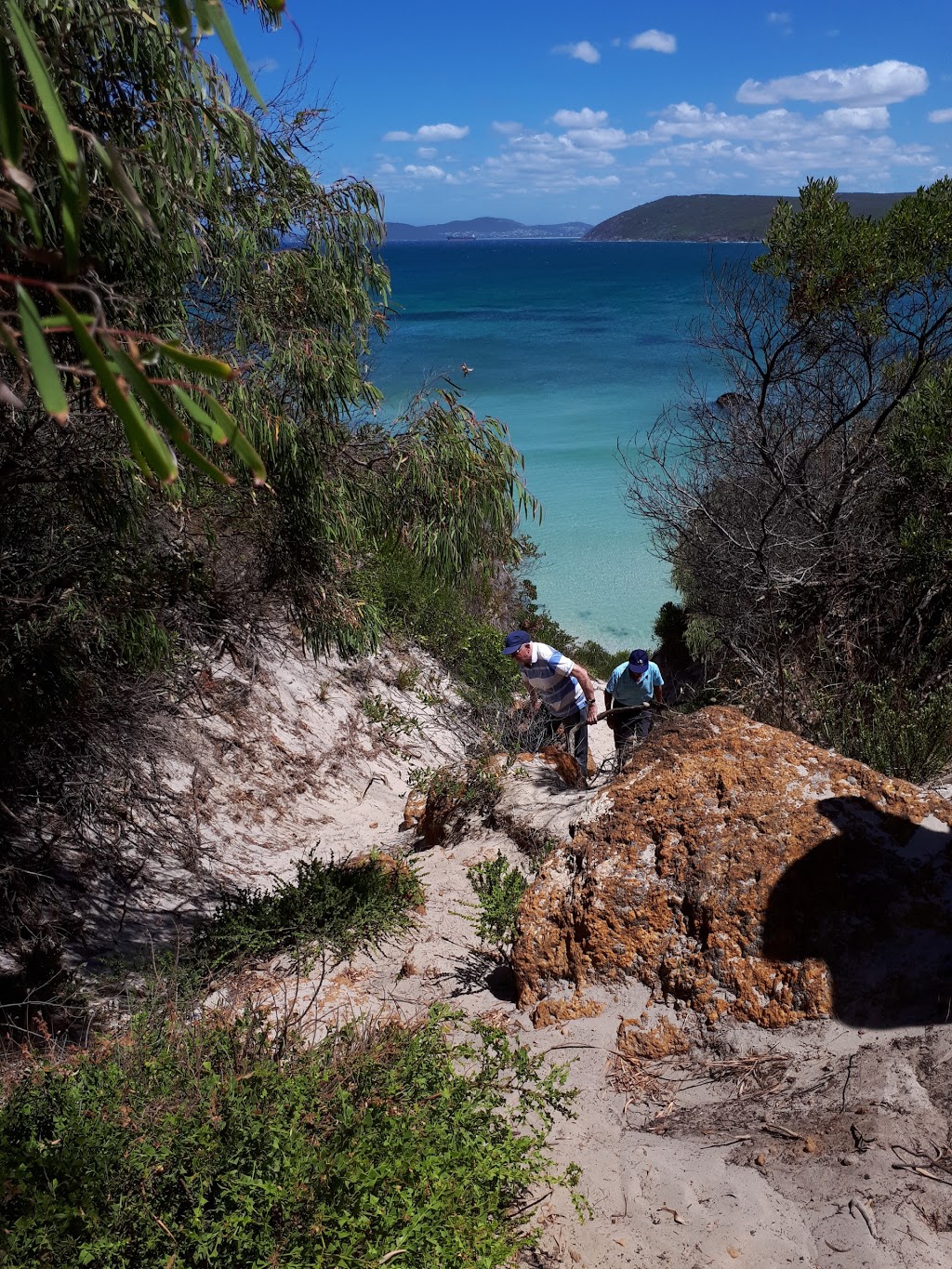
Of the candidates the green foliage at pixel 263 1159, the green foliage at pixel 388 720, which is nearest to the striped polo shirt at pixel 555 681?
the green foliage at pixel 388 720

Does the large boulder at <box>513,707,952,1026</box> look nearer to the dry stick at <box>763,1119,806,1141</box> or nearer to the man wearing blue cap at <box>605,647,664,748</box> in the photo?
the dry stick at <box>763,1119,806,1141</box>

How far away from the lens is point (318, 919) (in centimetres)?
537

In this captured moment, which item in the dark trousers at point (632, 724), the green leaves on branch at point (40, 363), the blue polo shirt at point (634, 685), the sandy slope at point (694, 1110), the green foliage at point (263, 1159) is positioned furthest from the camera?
the blue polo shirt at point (634, 685)

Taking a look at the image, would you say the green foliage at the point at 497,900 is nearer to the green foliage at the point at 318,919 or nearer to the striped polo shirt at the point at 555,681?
the green foliage at the point at 318,919

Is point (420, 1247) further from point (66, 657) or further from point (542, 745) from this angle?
point (542, 745)

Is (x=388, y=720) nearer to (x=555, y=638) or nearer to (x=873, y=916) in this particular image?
(x=555, y=638)

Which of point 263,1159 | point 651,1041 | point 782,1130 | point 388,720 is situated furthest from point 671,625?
point 263,1159

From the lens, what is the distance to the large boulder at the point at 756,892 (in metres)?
3.62

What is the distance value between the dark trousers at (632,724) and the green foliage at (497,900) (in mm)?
2361

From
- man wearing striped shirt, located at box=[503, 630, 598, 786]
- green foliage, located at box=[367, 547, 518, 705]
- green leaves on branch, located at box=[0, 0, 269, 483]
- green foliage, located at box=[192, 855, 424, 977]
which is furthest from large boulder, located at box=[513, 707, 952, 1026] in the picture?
green foliage, located at box=[367, 547, 518, 705]

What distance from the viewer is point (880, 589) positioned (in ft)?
28.3

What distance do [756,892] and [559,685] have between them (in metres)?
3.95

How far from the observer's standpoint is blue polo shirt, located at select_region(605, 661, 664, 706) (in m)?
7.98

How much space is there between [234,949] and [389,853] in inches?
70.5
